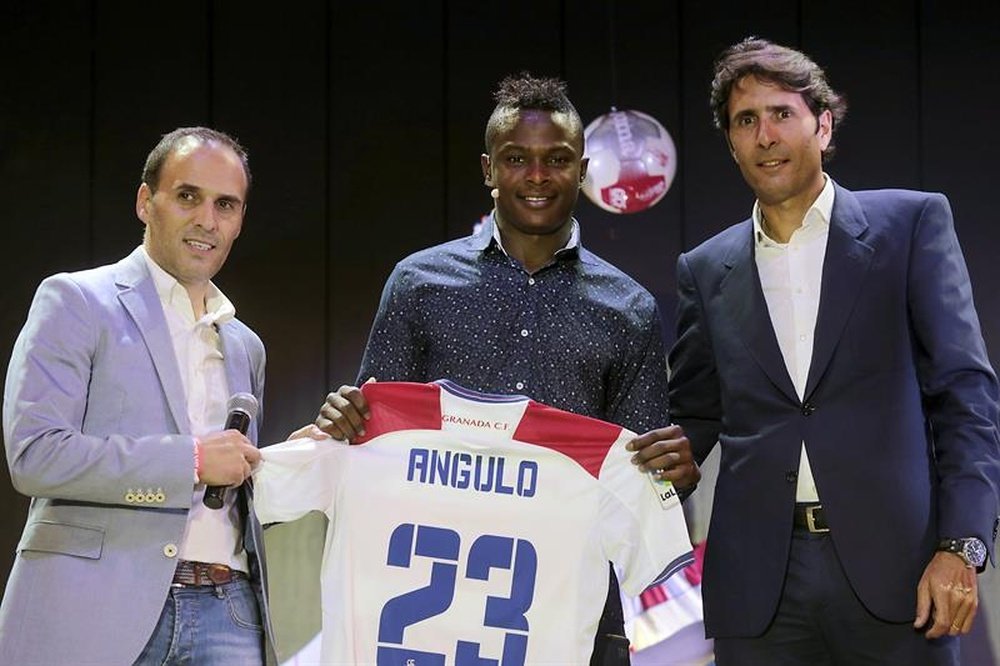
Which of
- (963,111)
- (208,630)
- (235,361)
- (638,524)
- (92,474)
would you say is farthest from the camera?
(963,111)

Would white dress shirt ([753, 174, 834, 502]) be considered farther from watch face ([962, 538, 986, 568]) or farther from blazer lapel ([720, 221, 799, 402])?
watch face ([962, 538, 986, 568])

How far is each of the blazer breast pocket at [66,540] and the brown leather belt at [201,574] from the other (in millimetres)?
155

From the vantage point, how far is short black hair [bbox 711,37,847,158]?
2461 millimetres

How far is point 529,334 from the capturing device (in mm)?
2357

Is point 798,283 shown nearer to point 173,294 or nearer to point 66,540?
point 173,294

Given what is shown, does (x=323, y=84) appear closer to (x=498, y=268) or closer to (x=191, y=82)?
(x=191, y=82)

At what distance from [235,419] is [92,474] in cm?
27

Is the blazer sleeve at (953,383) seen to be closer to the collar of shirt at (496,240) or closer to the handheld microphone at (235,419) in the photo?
the collar of shirt at (496,240)

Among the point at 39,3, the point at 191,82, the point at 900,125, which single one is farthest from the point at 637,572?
the point at 39,3

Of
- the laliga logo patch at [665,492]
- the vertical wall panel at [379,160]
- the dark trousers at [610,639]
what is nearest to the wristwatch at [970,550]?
the laliga logo patch at [665,492]

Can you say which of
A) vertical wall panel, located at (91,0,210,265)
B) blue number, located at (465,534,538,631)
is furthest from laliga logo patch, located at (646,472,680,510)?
vertical wall panel, located at (91,0,210,265)

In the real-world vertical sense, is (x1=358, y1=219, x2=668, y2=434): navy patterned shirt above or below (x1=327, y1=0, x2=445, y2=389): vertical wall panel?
below

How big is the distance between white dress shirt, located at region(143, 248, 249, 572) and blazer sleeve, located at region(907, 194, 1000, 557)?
1.32 meters

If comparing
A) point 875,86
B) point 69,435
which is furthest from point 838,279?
point 875,86
